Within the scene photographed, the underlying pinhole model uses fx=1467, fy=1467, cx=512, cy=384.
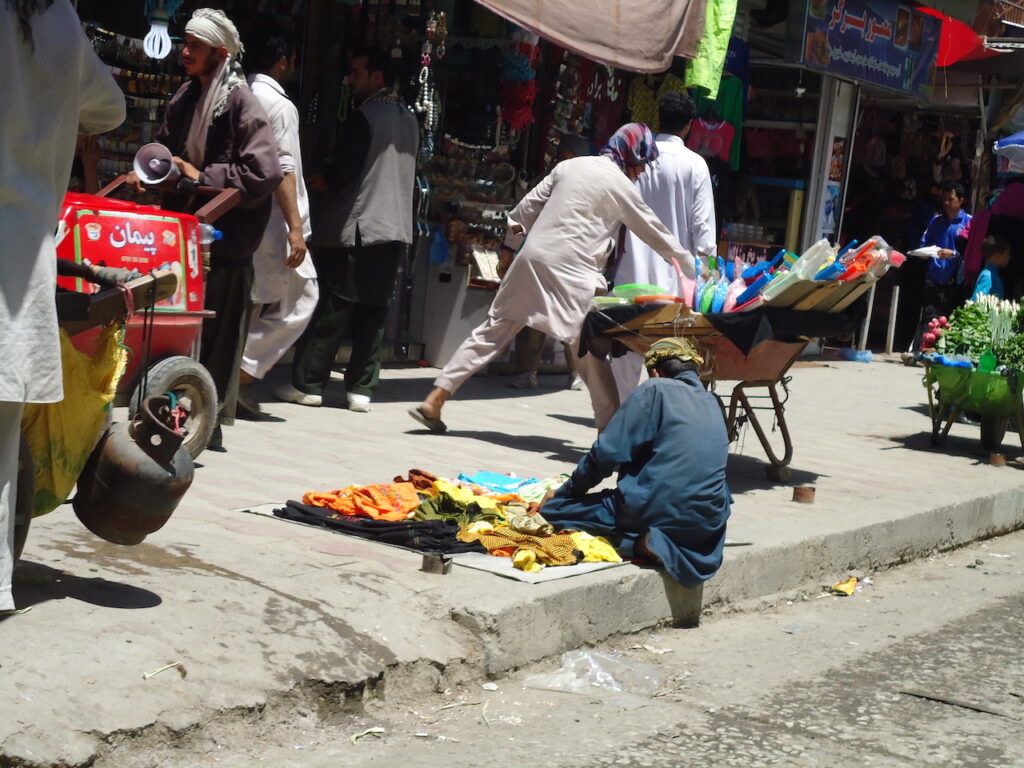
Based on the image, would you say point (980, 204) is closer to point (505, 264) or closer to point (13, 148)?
point (505, 264)

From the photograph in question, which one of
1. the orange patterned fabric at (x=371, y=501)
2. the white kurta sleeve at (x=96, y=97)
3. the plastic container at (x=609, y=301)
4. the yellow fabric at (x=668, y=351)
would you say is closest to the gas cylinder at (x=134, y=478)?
the white kurta sleeve at (x=96, y=97)

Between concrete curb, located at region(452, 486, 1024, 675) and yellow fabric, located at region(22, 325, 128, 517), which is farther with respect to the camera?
concrete curb, located at region(452, 486, 1024, 675)

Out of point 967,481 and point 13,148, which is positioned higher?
point 13,148

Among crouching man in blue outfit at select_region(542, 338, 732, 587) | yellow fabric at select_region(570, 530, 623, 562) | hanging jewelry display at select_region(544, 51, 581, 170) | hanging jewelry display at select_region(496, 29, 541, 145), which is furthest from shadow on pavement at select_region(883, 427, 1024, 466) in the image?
yellow fabric at select_region(570, 530, 623, 562)

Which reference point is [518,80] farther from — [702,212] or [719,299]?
[719,299]

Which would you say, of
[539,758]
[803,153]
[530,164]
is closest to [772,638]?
[539,758]

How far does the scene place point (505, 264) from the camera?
27.7 ft

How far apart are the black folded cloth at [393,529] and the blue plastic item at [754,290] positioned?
2242 millimetres

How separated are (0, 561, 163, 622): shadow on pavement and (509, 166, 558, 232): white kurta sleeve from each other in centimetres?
431

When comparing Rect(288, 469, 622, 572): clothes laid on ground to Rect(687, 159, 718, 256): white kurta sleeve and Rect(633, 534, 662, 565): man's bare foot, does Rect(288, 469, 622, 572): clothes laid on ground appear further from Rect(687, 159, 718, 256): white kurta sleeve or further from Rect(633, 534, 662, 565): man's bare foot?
Rect(687, 159, 718, 256): white kurta sleeve

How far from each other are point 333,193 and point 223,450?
87.5 inches

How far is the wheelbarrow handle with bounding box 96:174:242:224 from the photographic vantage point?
6.53 metres

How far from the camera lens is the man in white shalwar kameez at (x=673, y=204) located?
8500 mm

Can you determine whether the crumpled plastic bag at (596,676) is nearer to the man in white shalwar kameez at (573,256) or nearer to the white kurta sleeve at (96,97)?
the white kurta sleeve at (96,97)
